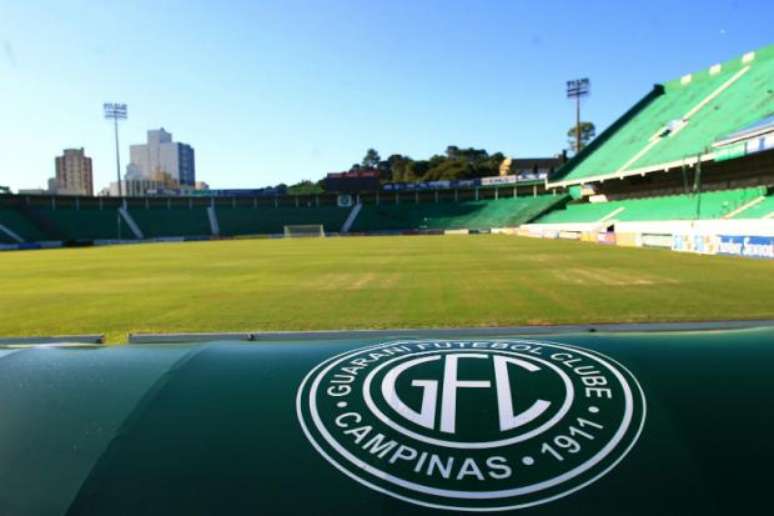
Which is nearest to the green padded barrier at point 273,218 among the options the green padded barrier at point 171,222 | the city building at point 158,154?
the green padded barrier at point 171,222

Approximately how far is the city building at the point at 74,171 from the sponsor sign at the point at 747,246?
191 meters

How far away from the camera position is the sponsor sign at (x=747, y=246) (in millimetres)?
22219

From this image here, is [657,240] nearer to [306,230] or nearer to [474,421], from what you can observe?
[474,421]

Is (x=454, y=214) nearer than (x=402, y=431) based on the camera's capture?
No

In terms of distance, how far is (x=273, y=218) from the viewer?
81188 mm

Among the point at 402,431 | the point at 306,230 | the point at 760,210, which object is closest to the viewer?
the point at 402,431

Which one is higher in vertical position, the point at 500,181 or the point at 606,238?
the point at 500,181

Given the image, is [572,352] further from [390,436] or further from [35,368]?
[35,368]

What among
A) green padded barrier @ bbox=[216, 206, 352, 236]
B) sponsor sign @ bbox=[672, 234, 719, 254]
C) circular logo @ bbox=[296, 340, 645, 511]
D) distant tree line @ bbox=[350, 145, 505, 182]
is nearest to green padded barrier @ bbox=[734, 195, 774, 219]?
sponsor sign @ bbox=[672, 234, 719, 254]

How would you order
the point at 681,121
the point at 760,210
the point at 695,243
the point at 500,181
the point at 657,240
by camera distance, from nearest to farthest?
1. the point at 695,243
2. the point at 657,240
3. the point at 760,210
4. the point at 681,121
5. the point at 500,181

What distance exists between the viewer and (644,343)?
2.45 meters

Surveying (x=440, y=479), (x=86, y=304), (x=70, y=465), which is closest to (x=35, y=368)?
(x=70, y=465)

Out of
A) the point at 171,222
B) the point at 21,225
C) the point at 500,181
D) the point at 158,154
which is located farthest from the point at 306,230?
the point at 158,154

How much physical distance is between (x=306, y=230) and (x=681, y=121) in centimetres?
4751
